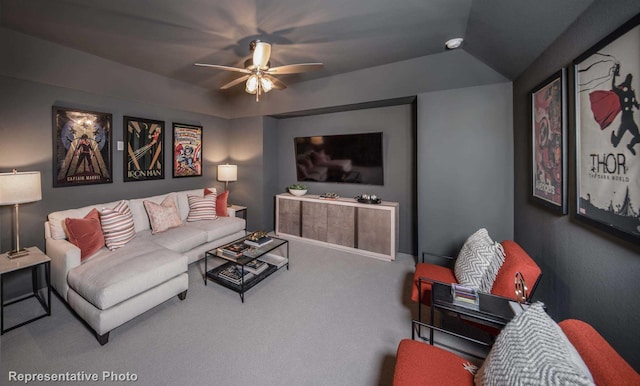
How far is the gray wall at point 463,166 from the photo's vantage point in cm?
287

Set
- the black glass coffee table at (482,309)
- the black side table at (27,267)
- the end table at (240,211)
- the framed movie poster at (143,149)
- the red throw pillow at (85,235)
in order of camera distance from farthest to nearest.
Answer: the end table at (240,211)
the framed movie poster at (143,149)
the red throw pillow at (85,235)
the black side table at (27,267)
the black glass coffee table at (482,309)

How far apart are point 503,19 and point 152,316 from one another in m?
4.09

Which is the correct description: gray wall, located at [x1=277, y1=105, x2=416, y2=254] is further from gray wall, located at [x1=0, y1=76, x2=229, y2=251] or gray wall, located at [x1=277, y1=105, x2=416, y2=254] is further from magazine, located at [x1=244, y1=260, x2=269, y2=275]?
gray wall, located at [x1=0, y1=76, x2=229, y2=251]

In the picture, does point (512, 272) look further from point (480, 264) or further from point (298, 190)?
point (298, 190)

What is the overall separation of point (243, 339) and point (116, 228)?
2.06 meters

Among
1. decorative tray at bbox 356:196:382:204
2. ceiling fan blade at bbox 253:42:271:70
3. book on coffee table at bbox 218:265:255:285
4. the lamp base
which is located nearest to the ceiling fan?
ceiling fan blade at bbox 253:42:271:70

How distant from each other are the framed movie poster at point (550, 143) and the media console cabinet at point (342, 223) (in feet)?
5.69

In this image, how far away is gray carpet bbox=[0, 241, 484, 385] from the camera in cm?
166

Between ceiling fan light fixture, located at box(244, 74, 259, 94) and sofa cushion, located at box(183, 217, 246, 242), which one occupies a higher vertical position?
ceiling fan light fixture, located at box(244, 74, 259, 94)

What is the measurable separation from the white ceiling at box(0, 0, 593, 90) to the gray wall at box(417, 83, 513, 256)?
460 mm

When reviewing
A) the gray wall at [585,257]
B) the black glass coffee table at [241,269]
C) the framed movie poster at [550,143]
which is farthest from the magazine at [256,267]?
the framed movie poster at [550,143]

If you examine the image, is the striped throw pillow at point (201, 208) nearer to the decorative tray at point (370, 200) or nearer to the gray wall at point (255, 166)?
the gray wall at point (255, 166)

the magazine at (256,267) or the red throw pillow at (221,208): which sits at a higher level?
the red throw pillow at (221,208)

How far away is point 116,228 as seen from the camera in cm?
A: 272
